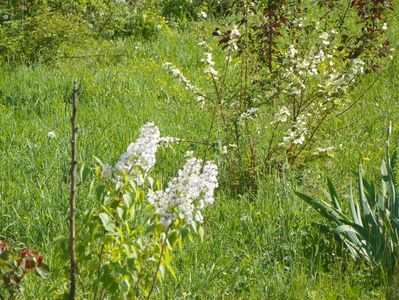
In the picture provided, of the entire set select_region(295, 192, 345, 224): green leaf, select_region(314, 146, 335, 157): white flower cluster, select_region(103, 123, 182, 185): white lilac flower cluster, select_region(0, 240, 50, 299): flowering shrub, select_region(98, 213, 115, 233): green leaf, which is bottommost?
select_region(314, 146, 335, 157): white flower cluster

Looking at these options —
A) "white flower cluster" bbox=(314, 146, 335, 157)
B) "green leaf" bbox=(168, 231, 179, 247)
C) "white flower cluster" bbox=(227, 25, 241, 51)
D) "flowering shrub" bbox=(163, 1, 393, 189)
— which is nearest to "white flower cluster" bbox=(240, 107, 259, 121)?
"flowering shrub" bbox=(163, 1, 393, 189)

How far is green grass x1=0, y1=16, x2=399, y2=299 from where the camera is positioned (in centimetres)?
359

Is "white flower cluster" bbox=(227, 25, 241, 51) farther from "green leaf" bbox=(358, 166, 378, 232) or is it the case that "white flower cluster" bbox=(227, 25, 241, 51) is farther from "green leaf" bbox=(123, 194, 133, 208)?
"green leaf" bbox=(123, 194, 133, 208)

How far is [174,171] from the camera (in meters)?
4.97

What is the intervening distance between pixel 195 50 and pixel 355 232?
471 cm

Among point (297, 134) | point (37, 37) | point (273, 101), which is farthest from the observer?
point (37, 37)

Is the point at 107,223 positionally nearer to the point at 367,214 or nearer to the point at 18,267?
the point at 18,267

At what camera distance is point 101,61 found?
7699 millimetres

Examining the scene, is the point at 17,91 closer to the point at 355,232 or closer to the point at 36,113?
the point at 36,113

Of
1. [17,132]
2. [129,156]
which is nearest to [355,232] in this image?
[129,156]

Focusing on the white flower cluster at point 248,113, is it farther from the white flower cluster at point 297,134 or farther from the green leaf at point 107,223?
the green leaf at point 107,223

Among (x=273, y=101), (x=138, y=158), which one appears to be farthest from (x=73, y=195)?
(x=273, y=101)

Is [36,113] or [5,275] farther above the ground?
[5,275]

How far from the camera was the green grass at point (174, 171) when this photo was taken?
359 cm
